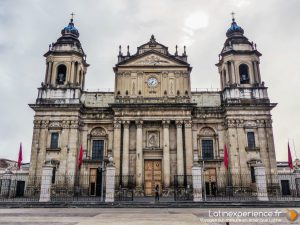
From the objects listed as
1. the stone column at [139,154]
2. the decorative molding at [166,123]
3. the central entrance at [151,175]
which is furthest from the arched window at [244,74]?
the central entrance at [151,175]

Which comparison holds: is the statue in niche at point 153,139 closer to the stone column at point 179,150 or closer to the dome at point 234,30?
the stone column at point 179,150

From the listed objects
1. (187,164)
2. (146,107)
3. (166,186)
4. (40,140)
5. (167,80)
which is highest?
(167,80)

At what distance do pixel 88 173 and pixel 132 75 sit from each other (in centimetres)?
1136

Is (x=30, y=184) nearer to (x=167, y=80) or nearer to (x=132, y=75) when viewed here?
(x=132, y=75)

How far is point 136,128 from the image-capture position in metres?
28.5

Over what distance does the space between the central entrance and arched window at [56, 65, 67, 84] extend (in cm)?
1301

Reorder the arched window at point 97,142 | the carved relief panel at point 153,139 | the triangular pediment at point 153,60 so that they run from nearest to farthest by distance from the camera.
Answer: the carved relief panel at point 153,139, the arched window at point 97,142, the triangular pediment at point 153,60

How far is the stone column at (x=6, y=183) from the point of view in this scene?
2406 cm

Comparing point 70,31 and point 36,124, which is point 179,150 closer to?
point 36,124

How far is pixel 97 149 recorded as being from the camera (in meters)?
29.4

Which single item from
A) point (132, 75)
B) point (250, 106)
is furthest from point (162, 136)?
point (250, 106)

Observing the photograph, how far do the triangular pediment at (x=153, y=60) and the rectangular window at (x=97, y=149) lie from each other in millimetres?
9105

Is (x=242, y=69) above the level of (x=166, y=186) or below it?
above

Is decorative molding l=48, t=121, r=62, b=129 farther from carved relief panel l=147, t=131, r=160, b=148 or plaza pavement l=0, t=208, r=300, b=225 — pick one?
plaza pavement l=0, t=208, r=300, b=225
